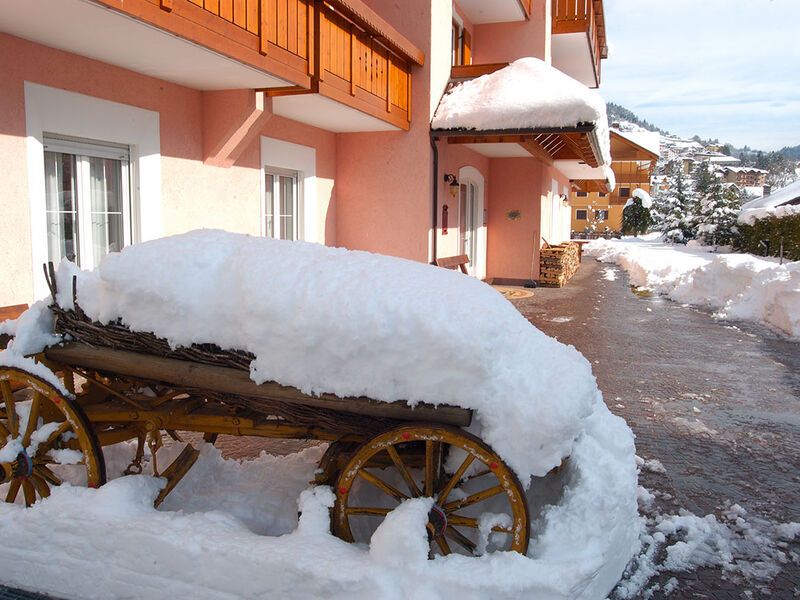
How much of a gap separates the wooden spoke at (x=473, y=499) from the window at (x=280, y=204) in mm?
6086

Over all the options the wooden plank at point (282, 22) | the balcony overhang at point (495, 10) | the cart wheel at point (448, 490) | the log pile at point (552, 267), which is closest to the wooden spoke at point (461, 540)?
the cart wheel at point (448, 490)

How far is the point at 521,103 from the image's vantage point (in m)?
9.98

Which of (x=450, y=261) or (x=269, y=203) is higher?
(x=269, y=203)

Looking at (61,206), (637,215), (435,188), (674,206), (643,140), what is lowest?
(61,206)

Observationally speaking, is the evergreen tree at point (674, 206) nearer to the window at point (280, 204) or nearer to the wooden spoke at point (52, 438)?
the window at point (280, 204)

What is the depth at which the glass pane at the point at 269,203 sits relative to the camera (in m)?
8.46

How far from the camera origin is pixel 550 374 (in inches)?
105

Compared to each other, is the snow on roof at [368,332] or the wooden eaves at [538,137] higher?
the wooden eaves at [538,137]

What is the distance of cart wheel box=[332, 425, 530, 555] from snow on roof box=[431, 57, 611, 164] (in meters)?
7.84

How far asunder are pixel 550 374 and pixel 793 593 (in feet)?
5.10

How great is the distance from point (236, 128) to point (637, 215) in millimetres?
40907

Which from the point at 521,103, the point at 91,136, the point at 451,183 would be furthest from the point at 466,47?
the point at 91,136

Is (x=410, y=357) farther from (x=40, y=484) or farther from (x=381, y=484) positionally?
(x=40, y=484)

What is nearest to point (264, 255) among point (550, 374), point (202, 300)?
point (202, 300)
